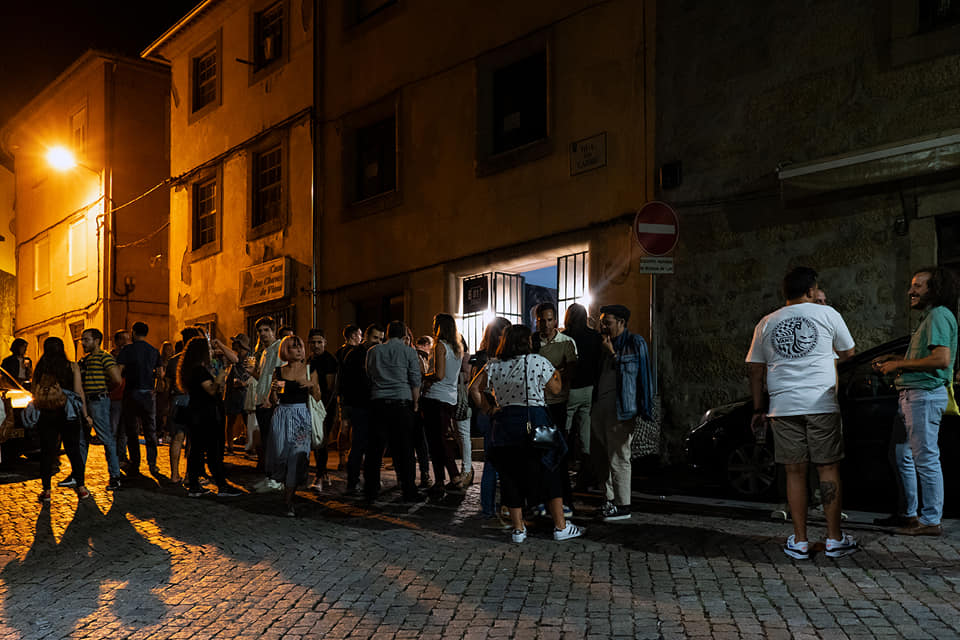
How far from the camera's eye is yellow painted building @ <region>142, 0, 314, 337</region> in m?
18.6

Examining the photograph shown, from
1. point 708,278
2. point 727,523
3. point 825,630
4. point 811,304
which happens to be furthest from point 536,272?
point 825,630

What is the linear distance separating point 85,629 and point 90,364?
6552 mm

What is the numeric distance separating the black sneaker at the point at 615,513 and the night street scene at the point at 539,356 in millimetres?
30

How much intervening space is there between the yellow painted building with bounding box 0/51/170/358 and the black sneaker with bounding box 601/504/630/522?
66.7 feet

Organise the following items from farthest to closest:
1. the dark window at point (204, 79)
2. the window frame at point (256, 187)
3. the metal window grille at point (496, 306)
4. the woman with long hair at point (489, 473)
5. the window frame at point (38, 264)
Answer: the window frame at point (38, 264)
the dark window at point (204, 79)
the window frame at point (256, 187)
the metal window grille at point (496, 306)
the woman with long hair at point (489, 473)

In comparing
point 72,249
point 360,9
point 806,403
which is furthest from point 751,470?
point 72,249

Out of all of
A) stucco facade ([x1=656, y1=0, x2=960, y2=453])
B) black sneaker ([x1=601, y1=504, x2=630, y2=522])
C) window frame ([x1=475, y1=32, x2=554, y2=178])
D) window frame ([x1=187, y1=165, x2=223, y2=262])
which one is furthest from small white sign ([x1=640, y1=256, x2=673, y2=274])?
window frame ([x1=187, y1=165, x2=223, y2=262])

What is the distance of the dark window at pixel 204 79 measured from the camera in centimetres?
2183

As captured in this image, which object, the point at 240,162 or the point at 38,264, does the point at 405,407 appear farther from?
the point at 38,264

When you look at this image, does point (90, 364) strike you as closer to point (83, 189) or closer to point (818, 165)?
point (818, 165)

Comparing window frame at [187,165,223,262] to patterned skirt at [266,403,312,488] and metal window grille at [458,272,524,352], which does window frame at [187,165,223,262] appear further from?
patterned skirt at [266,403,312,488]

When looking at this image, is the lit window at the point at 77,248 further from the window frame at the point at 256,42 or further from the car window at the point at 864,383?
the car window at the point at 864,383

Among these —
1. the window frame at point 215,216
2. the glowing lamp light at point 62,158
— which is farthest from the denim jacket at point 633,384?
the glowing lamp light at point 62,158

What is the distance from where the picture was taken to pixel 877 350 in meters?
8.20
